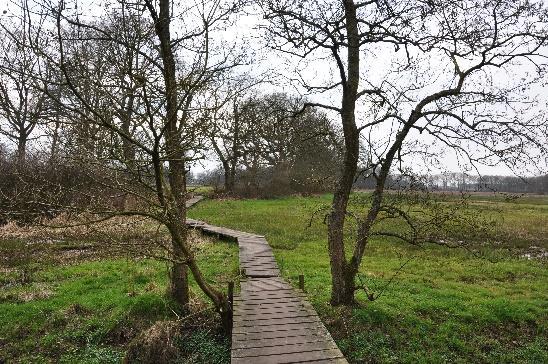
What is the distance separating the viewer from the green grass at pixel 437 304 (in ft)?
23.7

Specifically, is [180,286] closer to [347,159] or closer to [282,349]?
[282,349]

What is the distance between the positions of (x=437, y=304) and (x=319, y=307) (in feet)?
9.06

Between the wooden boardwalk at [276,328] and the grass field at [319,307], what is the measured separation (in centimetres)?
63

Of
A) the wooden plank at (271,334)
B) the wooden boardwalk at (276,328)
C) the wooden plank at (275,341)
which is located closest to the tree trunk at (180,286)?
the wooden boardwalk at (276,328)

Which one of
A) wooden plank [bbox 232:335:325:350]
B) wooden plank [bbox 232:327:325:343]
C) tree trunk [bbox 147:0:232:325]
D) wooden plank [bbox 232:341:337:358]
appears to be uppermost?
tree trunk [bbox 147:0:232:325]

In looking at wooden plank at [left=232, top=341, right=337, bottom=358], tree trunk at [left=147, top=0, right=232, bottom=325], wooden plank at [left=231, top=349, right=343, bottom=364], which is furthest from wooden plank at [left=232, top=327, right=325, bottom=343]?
tree trunk at [left=147, top=0, right=232, bottom=325]

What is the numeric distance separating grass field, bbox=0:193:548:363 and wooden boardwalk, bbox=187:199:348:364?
63 centimetres

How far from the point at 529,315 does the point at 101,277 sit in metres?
9.61

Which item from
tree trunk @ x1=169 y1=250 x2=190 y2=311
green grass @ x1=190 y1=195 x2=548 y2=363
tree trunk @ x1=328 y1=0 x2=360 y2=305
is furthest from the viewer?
tree trunk @ x1=169 y1=250 x2=190 y2=311

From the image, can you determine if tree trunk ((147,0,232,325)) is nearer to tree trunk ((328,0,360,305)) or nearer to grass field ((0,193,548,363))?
grass field ((0,193,548,363))

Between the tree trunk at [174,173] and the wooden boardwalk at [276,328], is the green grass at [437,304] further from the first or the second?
the tree trunk at [174,173]

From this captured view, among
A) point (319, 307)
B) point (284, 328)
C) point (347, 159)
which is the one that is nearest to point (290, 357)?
point (284, 328)

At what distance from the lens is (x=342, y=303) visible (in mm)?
8258

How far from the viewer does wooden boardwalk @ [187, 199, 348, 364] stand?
5.47 meters
